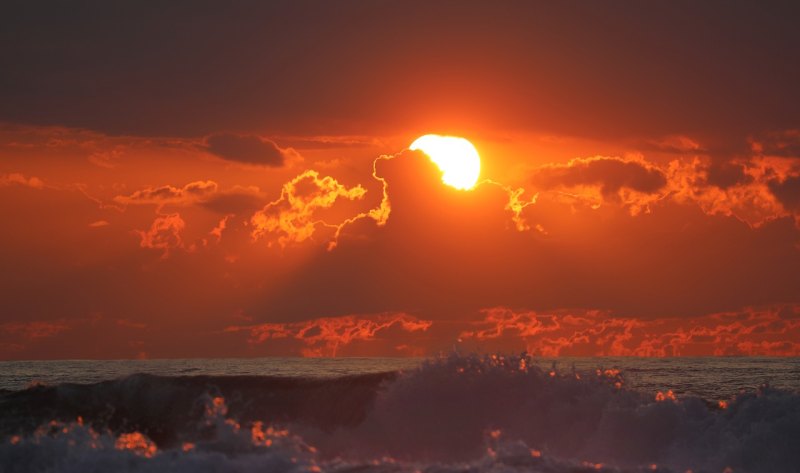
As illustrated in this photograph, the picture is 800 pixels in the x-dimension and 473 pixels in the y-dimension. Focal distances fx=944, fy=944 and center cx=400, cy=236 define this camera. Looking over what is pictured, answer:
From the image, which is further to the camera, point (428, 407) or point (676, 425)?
point (428, 407)

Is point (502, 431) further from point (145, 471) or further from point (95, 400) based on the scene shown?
point (95, 400)

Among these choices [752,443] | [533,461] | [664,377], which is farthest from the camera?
[664,377]

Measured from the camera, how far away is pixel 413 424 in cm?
2867

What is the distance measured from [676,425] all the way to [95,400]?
21583 millimetres

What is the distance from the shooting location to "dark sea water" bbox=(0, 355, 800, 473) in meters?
21.5

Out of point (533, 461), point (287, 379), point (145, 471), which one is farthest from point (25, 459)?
point (287, 379)

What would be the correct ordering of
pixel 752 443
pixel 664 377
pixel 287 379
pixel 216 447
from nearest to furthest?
pixel 216 447, pixel 752 443, pixel 287 379, pixel 664 377

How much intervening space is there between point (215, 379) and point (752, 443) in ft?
71.1

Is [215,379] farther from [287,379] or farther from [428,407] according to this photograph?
[428,407]

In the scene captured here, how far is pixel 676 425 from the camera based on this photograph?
26.1m

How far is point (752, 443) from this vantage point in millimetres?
24828

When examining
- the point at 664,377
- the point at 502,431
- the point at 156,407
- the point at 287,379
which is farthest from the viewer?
the point at 664,377

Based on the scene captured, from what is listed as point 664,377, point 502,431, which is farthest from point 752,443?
point 664,377

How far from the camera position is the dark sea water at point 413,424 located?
21500 mm
